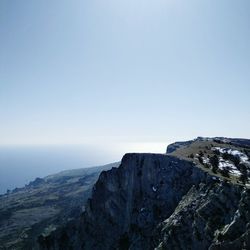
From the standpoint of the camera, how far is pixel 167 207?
58406 millimetres

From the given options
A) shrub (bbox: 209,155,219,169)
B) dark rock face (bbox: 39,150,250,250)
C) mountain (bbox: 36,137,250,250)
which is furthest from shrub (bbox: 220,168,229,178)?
dark rock face (bbox: 39,150,250,250)

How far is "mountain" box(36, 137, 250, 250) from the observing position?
42.3 m

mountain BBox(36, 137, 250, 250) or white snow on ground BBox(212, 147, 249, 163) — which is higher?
white snow on ground BBox(212, 147, 249, 163)

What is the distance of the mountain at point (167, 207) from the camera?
42281 mm

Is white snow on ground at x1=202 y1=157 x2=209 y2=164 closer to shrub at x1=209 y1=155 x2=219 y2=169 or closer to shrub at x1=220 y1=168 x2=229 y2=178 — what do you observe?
shrub at x1=209 y1=155 x2=219 y2=169

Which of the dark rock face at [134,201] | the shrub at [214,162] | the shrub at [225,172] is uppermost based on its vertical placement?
the shrub at [214,162]

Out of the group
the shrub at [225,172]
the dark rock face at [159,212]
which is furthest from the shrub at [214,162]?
the dark rock face at [159,212]

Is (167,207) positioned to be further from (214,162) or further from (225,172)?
(214,162)

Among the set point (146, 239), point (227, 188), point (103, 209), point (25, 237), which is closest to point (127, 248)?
point (146, 239)

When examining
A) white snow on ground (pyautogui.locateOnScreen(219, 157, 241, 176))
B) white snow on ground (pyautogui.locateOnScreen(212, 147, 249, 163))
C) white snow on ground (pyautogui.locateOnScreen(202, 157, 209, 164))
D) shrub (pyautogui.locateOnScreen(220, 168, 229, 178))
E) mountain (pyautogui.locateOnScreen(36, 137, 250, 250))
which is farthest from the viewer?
white snow on ground (pyautogui.locateOnScreen(212, 147, 249, 163))

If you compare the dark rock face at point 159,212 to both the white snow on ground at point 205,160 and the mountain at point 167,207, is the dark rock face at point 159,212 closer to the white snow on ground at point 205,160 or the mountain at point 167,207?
the mountain at point 167,207

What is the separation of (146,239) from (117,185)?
21.3 meters

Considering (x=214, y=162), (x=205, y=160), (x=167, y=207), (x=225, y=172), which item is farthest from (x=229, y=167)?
(x=167, y=207)

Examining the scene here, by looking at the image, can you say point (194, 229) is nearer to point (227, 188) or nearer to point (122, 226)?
point (227, 188)
